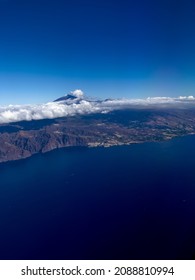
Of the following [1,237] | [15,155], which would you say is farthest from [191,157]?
[15,155]

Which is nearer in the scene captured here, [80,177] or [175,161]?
[80,177]

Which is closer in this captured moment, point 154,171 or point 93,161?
point 154,171

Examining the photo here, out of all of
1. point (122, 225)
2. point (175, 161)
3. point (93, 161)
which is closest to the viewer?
point (122, 225)

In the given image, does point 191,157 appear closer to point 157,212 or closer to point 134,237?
point 157,212

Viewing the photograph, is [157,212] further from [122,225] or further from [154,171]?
[154,171]

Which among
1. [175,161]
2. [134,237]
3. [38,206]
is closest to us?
[134,237]

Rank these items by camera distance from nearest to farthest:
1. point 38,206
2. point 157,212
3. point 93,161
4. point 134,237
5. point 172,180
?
1. point 134,237
2. point 157,212
3. point 38,206
4. point 172,180
5. point 93,161

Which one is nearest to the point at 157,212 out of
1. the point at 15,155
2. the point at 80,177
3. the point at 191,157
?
the point at 80,177
